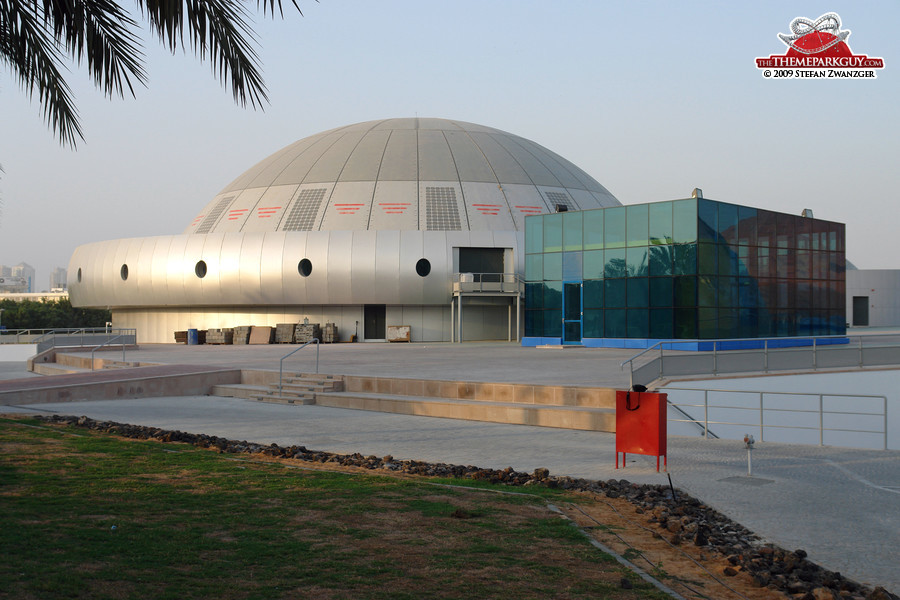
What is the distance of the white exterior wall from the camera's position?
6420 centimetres

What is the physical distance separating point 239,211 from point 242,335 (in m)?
10.4

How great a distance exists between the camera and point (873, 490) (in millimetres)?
9617

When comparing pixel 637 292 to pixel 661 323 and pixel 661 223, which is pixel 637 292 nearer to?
pixel 661 323

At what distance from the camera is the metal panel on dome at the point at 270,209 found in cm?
5090

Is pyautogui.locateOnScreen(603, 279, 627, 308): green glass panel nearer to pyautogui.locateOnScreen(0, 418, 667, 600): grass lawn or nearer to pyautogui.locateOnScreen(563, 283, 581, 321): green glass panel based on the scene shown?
pyautogui.locateOnScreen(563, 283, 581, 321): green glass panel

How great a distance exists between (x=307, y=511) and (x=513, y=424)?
8.71 metres

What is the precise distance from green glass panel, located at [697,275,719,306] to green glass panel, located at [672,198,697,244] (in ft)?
5.44

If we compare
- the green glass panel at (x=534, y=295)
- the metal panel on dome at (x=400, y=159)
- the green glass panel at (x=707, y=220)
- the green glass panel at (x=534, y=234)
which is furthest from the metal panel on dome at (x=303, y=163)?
the green glass panel at (x=707, y=220)

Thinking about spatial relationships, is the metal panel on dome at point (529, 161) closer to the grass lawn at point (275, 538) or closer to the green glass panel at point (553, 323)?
the green glass panel at point (553, 323)

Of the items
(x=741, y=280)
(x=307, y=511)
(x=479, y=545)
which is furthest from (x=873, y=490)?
(x=741, y=280)

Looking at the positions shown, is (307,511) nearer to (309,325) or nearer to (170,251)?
(309,325)

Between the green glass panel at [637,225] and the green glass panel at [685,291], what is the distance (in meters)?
2.32

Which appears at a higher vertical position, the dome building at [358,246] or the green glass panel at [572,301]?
the dome building at [358,246]

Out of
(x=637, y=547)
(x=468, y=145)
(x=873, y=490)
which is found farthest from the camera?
(x=468, y=145)
